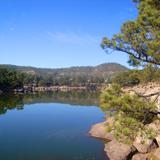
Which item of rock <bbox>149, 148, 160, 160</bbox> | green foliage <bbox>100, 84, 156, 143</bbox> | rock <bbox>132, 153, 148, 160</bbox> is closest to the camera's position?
green foliage <bbox>100, 84, 156, 143</bbox>

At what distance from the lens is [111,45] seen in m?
14.5

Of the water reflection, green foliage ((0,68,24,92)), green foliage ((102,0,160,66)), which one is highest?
green foliage ((102,0,160,66))

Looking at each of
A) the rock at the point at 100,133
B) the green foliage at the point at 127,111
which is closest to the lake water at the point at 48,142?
the rock at the point at 100,133

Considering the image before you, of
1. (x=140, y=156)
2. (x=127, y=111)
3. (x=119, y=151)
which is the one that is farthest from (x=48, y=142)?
(x=127, y=111)

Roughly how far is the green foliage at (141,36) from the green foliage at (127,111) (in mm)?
1902

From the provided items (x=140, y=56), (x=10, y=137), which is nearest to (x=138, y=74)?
(x=140, y=56)

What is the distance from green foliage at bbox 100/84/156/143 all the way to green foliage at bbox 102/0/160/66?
1902 mm

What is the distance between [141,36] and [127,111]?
3590 millimetres

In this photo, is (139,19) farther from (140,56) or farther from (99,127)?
(99,127)

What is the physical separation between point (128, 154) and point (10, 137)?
18.7m

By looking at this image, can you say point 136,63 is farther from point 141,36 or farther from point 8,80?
point 8,80

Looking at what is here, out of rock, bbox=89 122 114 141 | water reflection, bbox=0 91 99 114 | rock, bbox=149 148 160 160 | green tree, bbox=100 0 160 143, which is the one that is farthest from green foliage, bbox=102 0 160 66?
Answer: water reflection, bbox=0 91 99 114

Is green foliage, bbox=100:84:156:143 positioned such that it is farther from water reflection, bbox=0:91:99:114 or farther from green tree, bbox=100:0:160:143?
water reflection, bbox=0:91:99:114

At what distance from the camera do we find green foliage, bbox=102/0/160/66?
13995 millimetres
